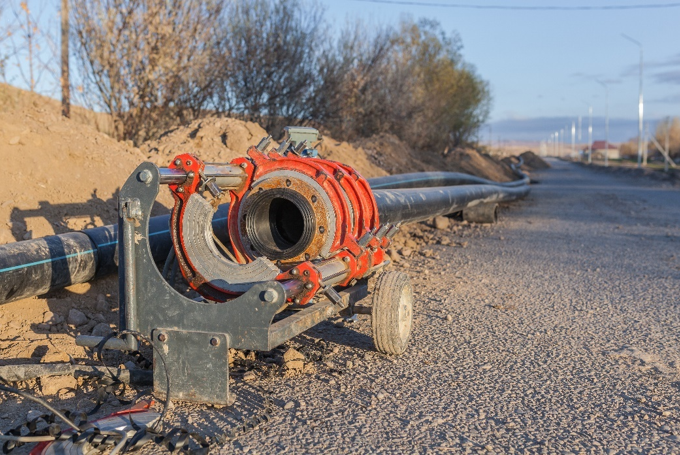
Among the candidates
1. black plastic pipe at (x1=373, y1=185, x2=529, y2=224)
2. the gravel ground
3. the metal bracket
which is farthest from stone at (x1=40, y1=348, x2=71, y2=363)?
black plastic pipe at (x1=373, y1=185, x2=529, y2=224)

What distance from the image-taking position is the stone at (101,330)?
14.7ft

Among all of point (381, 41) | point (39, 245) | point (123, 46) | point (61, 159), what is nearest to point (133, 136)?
point (123, 46)

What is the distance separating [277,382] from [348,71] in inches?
657

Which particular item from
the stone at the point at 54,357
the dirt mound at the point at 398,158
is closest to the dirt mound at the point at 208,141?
the stone at the point at 54,357

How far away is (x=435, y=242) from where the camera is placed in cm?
965

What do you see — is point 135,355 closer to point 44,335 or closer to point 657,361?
point 44,335

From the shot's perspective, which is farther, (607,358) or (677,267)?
(677,267)

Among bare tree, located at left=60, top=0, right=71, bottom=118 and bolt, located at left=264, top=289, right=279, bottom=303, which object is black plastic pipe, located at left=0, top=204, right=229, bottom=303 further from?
bare tree, located at left=60, top=0, right=71, bottom=118

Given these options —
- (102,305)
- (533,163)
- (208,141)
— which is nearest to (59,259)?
(102,305)

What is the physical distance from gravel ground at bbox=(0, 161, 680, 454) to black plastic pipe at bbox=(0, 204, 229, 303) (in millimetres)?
1177

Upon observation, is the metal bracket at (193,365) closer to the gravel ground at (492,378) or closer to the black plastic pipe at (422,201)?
the gravel ground at (492,378)

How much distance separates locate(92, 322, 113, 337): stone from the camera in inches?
177

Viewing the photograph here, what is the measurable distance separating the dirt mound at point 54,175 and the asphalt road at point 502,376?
281 cm

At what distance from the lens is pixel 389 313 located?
13.8 ft
